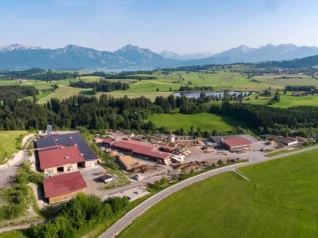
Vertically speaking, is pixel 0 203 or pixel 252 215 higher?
pixel 0 203

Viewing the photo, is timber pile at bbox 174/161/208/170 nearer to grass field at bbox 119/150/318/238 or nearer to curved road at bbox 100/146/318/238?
curved road at bbox 100/146/318/238

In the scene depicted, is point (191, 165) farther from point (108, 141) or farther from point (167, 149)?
point (108, 141)

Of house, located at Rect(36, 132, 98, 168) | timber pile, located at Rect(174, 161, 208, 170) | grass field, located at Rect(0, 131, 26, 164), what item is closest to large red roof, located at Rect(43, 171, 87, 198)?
house, located at Rect(36, 132, 98, 168)

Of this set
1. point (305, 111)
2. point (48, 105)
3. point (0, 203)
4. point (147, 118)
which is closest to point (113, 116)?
point (147, 118)

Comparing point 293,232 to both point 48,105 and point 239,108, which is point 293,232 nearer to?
point 239,108

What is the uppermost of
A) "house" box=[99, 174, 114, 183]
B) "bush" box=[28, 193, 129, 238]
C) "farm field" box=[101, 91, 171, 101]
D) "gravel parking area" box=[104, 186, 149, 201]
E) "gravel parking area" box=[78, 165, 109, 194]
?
Answer: "farm field" box=[101, 91, 171, 101]

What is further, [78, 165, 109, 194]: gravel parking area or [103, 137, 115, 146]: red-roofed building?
[103, 137, 115, 146]: red-roofed building
